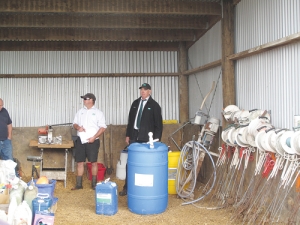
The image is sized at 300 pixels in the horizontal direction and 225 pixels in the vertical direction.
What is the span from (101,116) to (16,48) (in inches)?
105

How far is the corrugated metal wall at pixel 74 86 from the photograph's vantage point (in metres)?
7.63

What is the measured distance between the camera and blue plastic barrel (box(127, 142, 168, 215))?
15.6ft

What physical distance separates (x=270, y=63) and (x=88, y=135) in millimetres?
3206

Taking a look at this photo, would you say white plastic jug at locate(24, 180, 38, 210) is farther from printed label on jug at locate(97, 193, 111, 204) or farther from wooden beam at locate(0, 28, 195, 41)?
wooden beam at locate(0, 28, 195, 41)

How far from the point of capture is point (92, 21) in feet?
20.7

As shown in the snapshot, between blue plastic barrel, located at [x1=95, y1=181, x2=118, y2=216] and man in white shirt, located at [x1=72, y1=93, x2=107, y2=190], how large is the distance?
1479mm

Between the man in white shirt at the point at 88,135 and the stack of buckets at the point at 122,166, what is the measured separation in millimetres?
784

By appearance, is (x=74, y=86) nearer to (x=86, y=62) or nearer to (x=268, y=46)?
(x=86, y=62)

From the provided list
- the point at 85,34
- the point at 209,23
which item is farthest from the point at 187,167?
the point at 85,34

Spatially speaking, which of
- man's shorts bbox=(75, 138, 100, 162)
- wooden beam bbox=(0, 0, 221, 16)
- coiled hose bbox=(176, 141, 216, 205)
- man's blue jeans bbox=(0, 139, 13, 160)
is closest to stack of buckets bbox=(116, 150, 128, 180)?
man's shorts bbox=(75, 138, 100, 162)

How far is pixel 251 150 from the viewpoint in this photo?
4.57 meters

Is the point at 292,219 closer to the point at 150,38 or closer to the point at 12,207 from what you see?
the point at 12,207

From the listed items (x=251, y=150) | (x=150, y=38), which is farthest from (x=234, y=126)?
(x=150, y=38)

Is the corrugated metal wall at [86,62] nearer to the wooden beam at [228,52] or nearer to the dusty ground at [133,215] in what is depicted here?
the wooden beam at [228,52]
